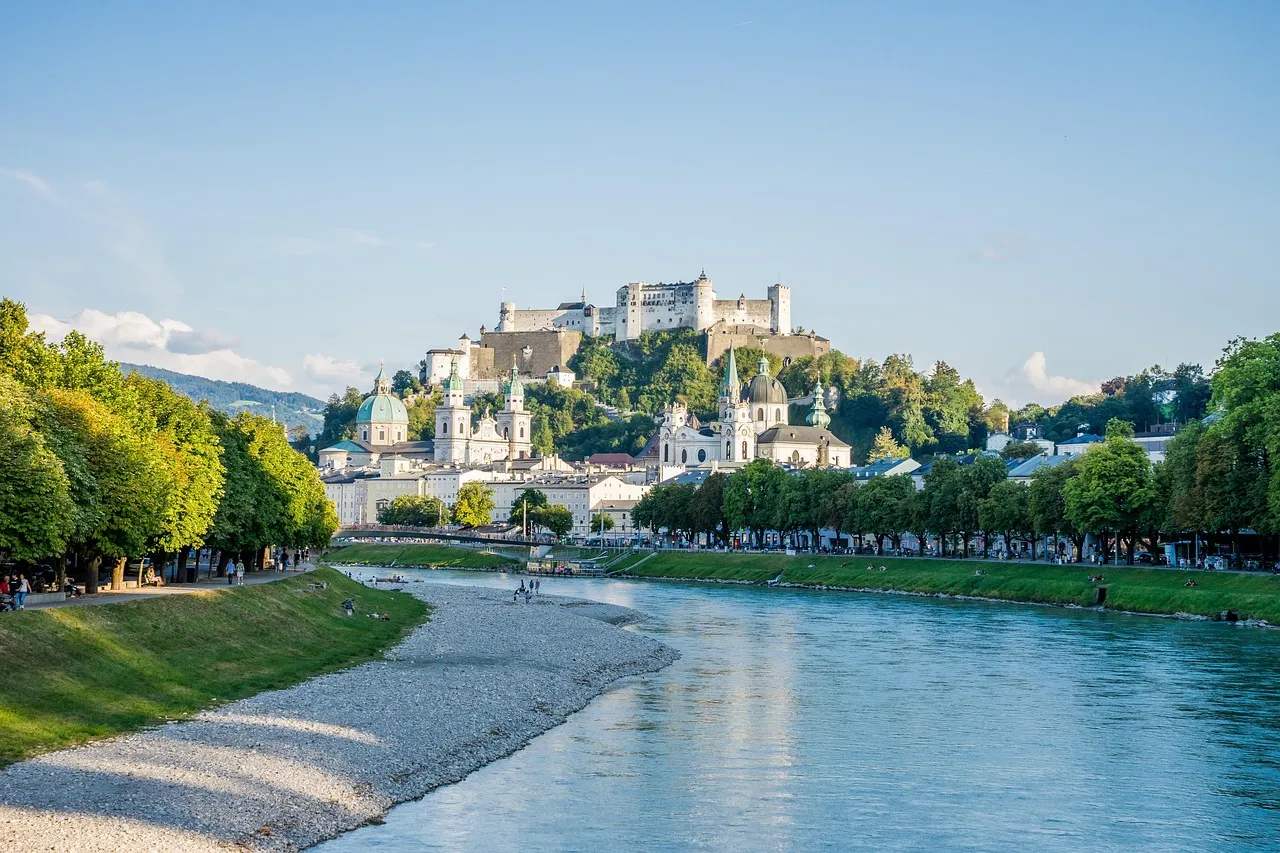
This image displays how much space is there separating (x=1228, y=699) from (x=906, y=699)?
804cm

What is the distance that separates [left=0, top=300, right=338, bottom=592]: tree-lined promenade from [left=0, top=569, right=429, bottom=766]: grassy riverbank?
7.28 ft

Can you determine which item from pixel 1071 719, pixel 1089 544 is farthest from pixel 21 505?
pixel 1089 544

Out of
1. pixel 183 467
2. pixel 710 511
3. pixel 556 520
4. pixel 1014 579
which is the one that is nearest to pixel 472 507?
pixel 556 520

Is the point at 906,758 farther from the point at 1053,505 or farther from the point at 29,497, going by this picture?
the point at 1053,505

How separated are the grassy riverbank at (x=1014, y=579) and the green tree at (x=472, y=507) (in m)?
55.8

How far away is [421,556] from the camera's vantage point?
476ft

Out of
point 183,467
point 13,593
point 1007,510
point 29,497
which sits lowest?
point 13,593

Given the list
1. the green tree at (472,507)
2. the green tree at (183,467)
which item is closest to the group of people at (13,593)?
the green tree at (183,467)

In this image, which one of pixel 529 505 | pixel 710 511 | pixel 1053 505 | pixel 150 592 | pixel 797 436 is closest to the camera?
pixel 150 592

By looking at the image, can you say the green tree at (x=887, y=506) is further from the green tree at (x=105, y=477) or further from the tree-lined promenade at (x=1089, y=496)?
the green tree at (x=105, y=477)

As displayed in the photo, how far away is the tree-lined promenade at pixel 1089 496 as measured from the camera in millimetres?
66688

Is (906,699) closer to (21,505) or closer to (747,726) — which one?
(747,726)

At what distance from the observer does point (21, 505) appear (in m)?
37.9

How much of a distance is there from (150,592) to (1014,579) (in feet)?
152
